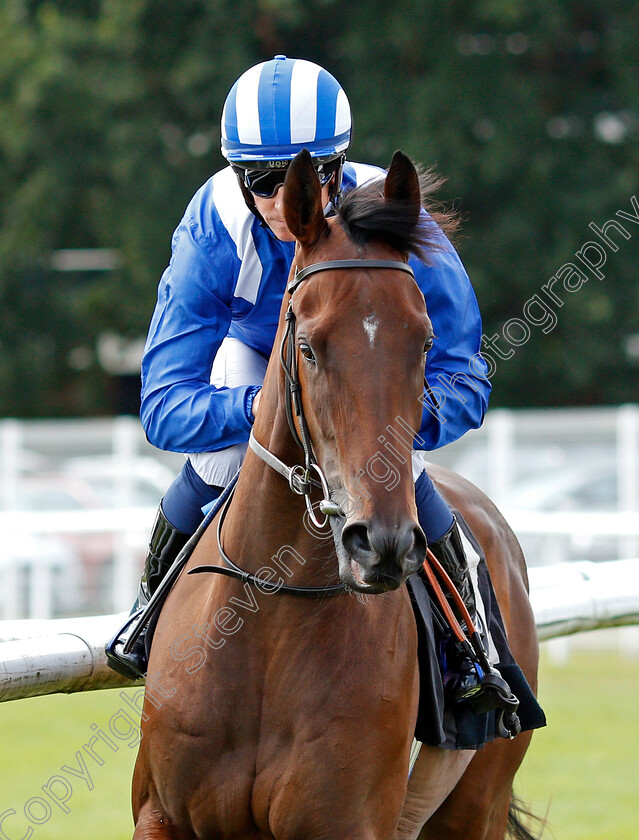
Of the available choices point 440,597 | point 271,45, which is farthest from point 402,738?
point 271,45

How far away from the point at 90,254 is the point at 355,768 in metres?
20.8

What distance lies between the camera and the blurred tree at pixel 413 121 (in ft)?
60.5

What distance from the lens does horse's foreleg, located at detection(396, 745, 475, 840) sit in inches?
140

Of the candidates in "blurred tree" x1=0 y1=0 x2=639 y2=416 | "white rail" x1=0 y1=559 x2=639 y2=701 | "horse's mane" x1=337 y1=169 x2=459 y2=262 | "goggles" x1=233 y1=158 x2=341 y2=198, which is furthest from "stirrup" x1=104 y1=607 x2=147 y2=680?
"blurred tree" x1=0 y1=0 x2=639 y2=416

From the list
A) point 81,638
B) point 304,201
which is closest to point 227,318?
point 304,201

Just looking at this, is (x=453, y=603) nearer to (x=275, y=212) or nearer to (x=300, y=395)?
(x=300, y=395)

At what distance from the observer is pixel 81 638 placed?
4.04 m

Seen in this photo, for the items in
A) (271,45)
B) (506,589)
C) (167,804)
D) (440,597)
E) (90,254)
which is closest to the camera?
(167,804)

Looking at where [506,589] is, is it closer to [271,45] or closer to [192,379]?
[192,379]

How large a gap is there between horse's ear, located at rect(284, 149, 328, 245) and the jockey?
1.31 ft

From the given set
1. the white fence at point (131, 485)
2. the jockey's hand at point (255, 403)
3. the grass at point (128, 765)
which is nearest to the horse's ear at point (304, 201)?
the jockey's hand at point (255, 403)

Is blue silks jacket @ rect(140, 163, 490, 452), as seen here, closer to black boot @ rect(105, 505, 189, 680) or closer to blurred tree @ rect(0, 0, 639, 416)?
black boot @ rect(105, 505, 189, 680)

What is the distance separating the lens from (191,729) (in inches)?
123

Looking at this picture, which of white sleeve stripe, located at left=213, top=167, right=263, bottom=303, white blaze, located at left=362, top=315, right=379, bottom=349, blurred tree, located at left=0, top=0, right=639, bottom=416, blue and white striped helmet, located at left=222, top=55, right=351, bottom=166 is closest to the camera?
white blaze, located at left=362, top=315, right=379, bottom=349
